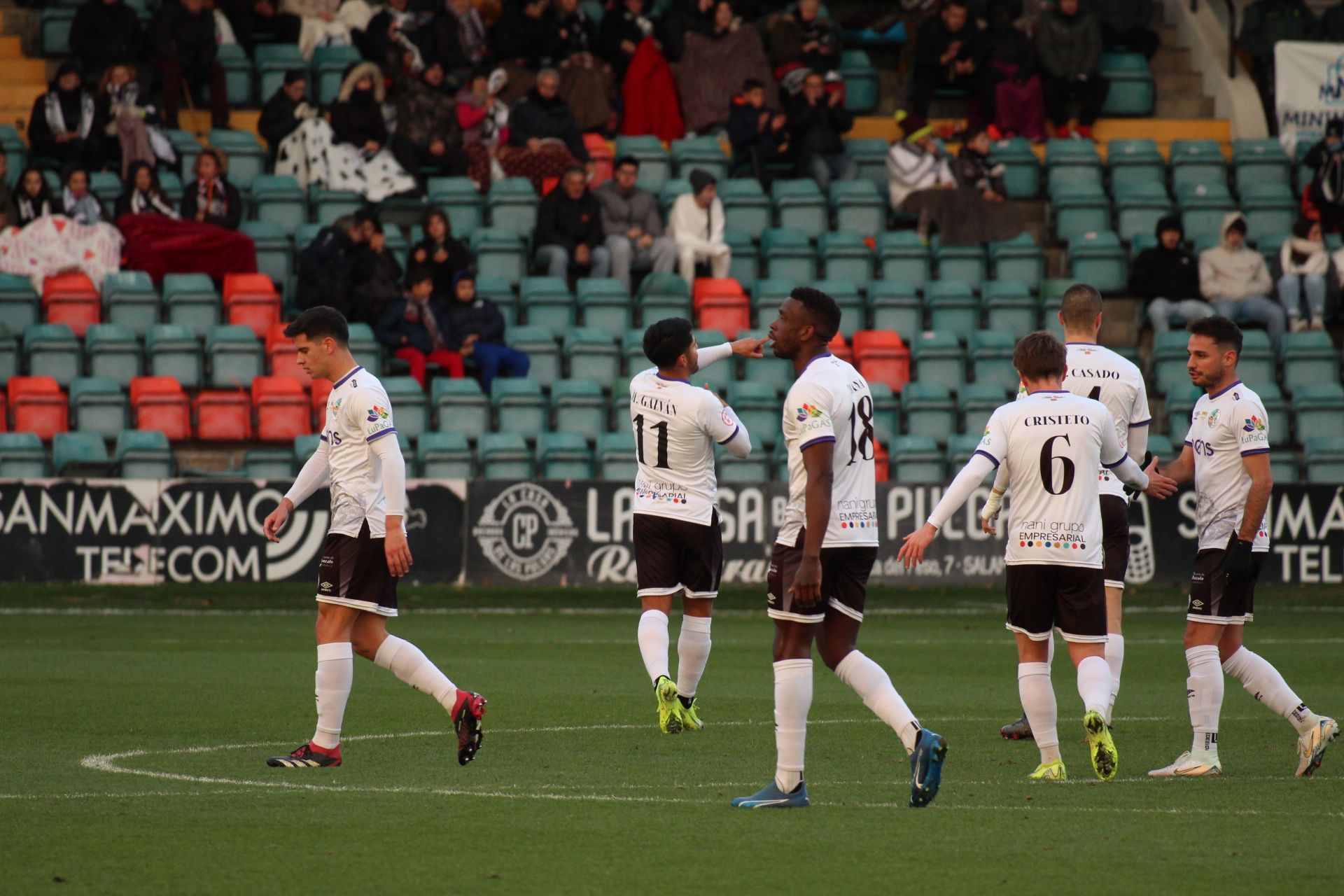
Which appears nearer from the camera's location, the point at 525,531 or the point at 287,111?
the point at 525,531

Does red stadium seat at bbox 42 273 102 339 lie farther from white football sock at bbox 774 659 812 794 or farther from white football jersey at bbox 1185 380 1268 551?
white football sock at bbox 774 659 812 794

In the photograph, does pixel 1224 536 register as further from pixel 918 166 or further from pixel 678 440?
pixel 918 166

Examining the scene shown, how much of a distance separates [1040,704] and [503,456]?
1137cm

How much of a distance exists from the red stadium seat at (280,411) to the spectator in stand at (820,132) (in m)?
7.53

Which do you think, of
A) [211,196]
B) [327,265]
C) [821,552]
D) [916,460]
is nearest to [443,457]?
[327,265]

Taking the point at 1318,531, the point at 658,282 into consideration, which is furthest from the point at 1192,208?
the point at 658,282

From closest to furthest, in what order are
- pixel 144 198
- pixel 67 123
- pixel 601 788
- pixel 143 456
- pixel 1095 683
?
pixel 601 788
pixel 1095 683
pixel 143 456
pixel 144 198
pixel 67 123

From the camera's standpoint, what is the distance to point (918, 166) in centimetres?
2214

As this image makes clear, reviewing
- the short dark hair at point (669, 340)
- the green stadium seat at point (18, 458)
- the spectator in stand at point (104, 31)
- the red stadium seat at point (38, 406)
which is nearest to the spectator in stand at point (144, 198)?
the spectator in stand at point (104, 31)

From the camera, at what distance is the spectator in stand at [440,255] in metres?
19.5

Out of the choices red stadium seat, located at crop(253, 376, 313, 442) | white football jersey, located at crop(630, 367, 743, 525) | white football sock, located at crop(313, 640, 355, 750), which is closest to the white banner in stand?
red stadium seat, located at crop(253, 376, 313, 442)

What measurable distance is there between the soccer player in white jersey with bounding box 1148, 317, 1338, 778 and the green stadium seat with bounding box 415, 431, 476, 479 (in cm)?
1078

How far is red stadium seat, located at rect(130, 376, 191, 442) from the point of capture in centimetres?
1838

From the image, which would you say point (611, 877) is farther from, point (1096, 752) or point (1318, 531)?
point (1318, 531)
